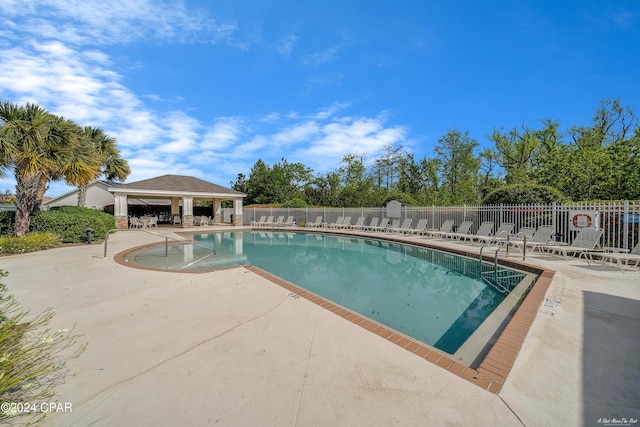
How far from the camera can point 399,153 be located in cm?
3306

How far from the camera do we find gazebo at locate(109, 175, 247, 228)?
19031 millimetres

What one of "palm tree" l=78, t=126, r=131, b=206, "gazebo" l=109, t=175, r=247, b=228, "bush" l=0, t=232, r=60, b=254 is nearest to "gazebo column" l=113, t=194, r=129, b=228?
"gazebo" l=109, t=175, r=247, b=228

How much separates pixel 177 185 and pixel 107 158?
502 cm

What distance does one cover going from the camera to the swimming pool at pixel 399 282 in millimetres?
4004

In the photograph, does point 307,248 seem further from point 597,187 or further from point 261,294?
point 597,187

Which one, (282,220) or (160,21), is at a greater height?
(160,21)

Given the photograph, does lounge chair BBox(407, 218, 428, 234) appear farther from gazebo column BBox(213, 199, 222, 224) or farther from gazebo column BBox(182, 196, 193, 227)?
gazebo column BBox(213, 199, 222, 224)

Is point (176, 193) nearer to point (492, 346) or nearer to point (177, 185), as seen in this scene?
point (177, 185)

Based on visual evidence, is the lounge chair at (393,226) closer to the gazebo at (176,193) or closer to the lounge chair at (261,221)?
the lounge chair at (261,221)

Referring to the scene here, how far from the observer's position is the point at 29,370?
2303mm

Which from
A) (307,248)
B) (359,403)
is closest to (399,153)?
(307,248)

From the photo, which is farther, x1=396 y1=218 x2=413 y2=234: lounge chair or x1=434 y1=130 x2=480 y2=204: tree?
x1=434 y1=130 x2=480 y2=204: tree

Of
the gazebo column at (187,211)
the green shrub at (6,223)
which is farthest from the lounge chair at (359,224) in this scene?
the green shrub at (6,223)

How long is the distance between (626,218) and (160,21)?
1474 centimetres
